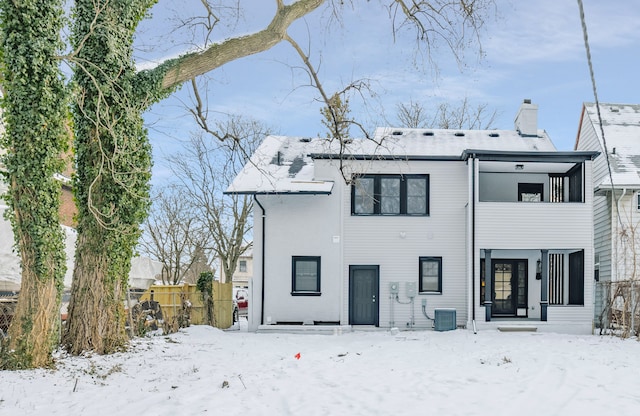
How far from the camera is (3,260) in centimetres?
1006

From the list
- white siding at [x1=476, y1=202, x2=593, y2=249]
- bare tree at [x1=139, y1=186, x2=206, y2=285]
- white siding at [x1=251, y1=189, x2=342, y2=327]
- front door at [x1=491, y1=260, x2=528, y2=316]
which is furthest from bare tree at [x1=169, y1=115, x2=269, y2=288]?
white siding at [x1=476, y1=202, x2=593, y2=249]

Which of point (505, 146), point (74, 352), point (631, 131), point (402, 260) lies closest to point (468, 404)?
point (74, 352)

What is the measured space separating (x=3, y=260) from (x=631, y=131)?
69.7ft

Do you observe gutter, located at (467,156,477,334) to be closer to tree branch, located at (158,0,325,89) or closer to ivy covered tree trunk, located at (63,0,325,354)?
tree branch, located at (158,0,325,89)

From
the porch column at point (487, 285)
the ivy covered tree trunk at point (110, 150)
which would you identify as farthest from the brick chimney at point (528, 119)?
the ivy covered tree trunk at point (110, 150)

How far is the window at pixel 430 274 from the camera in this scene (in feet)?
59.8

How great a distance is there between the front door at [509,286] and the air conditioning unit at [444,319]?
2.37 m

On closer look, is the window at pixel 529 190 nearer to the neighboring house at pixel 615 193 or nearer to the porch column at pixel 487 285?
the neighboring house at pixel 615 193

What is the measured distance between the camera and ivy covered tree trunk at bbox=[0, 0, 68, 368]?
9.48 meters

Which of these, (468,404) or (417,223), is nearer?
(468,404)

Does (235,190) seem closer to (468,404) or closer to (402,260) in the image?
(402,260)

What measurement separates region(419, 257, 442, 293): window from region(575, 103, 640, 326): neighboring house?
4627mm

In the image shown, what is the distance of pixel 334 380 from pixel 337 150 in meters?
9.83

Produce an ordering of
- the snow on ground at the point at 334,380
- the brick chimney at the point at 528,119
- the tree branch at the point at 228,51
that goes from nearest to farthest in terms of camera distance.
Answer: the snow on ground at the point at 334,380
the tree branch at the point at 228,51
the brick chimney at the point at 528,119
